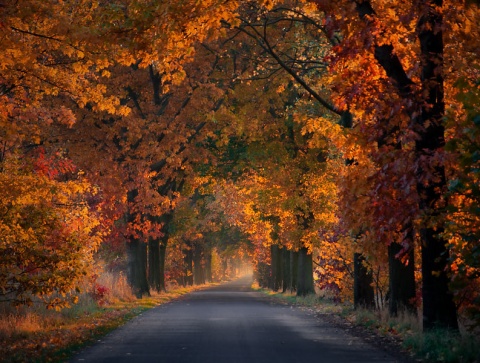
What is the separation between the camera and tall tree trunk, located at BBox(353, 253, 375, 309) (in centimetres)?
2553

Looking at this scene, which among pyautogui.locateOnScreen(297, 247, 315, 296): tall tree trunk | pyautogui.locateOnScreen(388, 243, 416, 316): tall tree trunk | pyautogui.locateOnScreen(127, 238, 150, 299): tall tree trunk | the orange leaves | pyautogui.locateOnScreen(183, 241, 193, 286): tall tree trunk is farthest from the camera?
pyautogui.locateOnScreen(183, 241, 193, 286): tall tree trunk

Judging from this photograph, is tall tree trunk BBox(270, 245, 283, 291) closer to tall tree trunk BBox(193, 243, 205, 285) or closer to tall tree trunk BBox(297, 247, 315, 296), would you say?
tall tree trunk BBox(297, 247, 315, 296)

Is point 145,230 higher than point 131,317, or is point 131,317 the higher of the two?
point 145,230

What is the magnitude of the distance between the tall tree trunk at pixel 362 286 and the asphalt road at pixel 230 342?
1.97 m

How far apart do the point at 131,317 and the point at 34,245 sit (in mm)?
8939

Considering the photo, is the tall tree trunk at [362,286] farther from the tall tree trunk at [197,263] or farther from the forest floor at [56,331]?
the tall tree trunk at [197,263]

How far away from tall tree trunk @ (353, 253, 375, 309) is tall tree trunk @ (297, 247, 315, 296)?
16.1 metres

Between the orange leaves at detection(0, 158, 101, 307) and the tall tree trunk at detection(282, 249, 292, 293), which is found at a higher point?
the orange leaves at detection(0, 158, 101, 307)

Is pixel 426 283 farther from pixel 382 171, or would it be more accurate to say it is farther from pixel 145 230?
pixel 145 230

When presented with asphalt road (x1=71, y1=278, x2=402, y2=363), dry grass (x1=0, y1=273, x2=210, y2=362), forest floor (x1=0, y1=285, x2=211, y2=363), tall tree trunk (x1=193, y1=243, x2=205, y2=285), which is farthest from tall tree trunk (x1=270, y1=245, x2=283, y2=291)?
asphalt road (x1=71, y1=278, x2=402, y2=363)

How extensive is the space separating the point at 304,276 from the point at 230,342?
26115 mm

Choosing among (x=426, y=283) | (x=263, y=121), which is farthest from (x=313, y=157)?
(x=426, y=283)

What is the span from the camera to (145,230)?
37125 mm

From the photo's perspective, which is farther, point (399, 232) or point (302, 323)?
point (302, 323)
